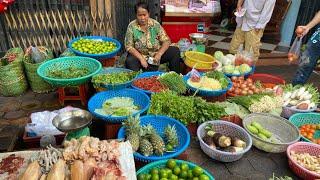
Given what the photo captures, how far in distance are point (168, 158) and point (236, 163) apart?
99 cm

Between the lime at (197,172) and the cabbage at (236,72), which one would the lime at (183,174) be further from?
the cabbage at (236,72)

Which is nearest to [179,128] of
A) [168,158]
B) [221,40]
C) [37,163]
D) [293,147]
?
[168,158]

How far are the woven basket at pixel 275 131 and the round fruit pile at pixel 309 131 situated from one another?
20 cm

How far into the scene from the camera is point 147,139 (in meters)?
3.06

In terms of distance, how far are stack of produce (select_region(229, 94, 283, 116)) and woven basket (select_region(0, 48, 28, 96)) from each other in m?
3.56

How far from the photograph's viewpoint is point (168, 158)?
2.89 m

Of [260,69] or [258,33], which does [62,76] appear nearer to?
[258,33]

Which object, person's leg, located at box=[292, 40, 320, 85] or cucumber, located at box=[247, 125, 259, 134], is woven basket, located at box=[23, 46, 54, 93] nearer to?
cucumber, located at box=[247, 125, 259, 134]

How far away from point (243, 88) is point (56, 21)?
12.0 ft

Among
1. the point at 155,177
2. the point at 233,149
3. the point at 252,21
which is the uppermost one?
the point at 252,21

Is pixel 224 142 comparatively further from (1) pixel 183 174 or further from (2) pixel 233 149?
(1) pixel 183 174

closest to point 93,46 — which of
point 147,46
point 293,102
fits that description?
point 147,46

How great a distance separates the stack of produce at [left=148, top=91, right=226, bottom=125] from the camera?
355 centimetres

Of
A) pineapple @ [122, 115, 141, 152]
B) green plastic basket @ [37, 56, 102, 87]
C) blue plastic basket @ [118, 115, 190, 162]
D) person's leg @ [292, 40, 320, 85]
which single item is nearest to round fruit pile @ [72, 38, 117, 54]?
green plastic basket @ [37, 56, 102, 87]
